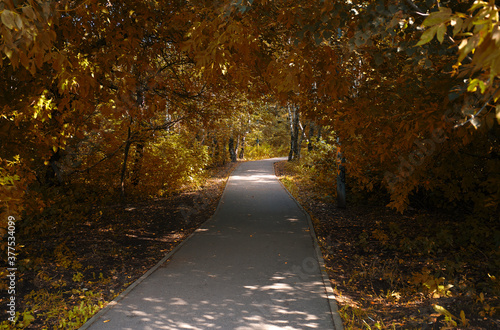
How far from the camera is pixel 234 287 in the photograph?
16.7 feet

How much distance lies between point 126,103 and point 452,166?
23.3 ft

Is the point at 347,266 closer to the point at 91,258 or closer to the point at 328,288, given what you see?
the point at 328,288

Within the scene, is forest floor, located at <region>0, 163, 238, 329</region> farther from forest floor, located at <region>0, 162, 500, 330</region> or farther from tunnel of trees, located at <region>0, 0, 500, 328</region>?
tunnel of trees, located at <region>0, 0, 500, 328</region>

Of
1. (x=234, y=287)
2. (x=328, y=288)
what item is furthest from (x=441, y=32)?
(x=234, y=287)

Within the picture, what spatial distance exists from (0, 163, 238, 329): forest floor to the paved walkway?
450 mm

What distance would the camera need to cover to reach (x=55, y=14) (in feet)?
11.2

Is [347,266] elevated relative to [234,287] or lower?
lower

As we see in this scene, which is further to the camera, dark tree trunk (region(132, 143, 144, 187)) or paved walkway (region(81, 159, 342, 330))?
dark tree trunk (region(132, 143, 144, 187))

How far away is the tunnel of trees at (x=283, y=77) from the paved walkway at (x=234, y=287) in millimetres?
2001

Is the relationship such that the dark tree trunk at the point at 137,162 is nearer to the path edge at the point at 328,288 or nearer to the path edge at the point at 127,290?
the path edge at the point at 127,290

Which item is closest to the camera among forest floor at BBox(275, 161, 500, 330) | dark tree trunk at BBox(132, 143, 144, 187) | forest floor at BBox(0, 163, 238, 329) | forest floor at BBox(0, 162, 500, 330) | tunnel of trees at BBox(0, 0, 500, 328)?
tunnel of trees at BBox(0, 0, 500, 328)

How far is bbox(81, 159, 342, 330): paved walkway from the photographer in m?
4.11

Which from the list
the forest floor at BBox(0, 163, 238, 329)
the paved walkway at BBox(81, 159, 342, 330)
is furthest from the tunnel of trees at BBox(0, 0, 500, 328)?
the paved walkway at BBox(81, 159, 342, 330)

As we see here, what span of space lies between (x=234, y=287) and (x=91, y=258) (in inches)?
128
